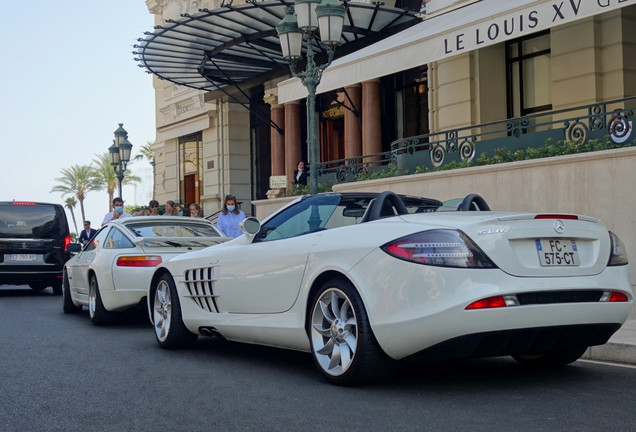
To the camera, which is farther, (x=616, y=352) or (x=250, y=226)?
(x=616, y=352)

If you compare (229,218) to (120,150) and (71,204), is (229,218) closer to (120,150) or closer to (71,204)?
(120,150)

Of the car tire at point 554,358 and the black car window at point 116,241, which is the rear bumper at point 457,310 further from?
the black car window at point 116,241

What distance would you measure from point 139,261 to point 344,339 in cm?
497

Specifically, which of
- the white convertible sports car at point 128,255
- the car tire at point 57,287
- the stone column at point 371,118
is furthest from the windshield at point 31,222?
the stone column at point 371,118

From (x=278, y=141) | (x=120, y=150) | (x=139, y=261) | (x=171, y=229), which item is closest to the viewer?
(x=139, y=261)

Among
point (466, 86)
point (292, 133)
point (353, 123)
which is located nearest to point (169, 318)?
point (466, 86)

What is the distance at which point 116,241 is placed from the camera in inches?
414

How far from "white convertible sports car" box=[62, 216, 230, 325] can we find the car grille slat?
248cm

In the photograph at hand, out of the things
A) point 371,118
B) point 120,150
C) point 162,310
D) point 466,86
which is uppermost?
point 466,86

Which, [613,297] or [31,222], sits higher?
[31,222]

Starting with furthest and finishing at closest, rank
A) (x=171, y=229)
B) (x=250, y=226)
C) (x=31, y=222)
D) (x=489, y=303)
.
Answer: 1. (x=31, y=222)
2. (x=171, y=229)
3. (x=250, y=226)
4. (x=489, y=303)

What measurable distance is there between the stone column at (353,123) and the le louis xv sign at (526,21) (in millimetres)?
9547

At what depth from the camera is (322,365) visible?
5.67m

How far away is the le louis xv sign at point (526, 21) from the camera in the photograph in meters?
11.1
